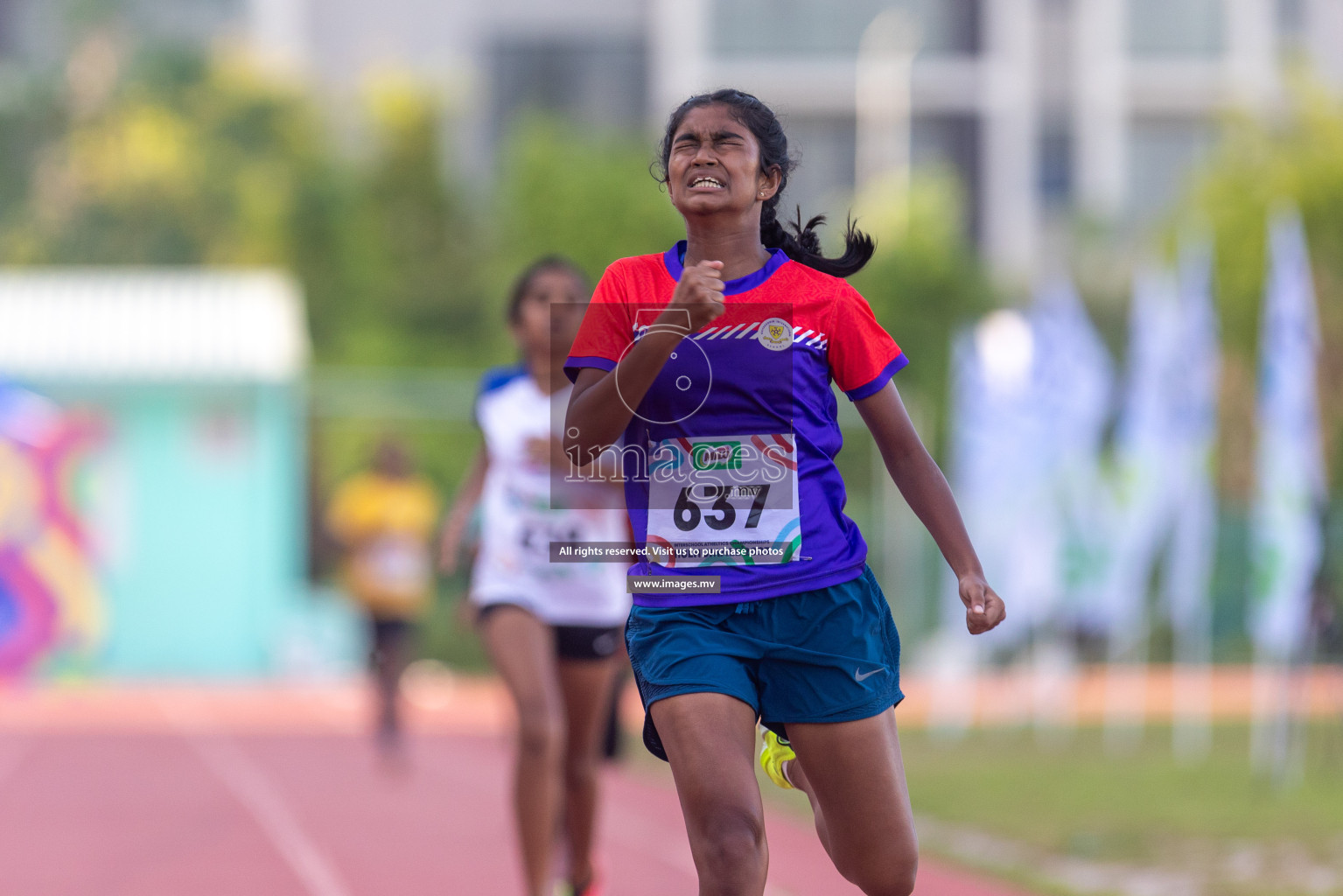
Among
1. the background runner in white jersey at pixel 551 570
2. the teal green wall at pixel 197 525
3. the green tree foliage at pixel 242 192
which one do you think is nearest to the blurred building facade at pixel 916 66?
the green tree foliage at pixel 242 192

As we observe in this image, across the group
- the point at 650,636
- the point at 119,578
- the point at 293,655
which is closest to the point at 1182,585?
the point at 293,655

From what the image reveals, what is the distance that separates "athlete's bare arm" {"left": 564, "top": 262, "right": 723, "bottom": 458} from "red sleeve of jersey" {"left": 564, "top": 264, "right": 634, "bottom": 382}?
30mm

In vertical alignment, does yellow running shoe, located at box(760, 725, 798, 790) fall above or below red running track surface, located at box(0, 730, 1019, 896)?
above

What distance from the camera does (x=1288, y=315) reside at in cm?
1186

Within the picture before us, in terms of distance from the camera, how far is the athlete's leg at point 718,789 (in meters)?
3.62

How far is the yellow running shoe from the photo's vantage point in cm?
407

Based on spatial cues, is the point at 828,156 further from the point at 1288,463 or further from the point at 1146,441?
the point at 1288,463

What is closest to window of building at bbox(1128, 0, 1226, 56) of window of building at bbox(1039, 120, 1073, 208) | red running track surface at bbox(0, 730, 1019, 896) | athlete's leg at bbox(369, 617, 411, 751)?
window of building at bbox(1039, 120, 1073, 208)

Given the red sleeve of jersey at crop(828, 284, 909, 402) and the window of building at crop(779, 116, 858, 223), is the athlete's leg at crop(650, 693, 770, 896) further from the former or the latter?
the window of building at crop(779, 116, 858, 223)

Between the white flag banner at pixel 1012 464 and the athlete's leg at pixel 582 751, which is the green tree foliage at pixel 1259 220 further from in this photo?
the athlete's leg at pixel 582 751

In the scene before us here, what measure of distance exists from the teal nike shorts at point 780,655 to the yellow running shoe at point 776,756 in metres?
0.24

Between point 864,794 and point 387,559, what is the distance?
8862 millimetres

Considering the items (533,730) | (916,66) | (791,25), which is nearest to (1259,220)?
(916,66)

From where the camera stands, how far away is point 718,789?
3.64m
